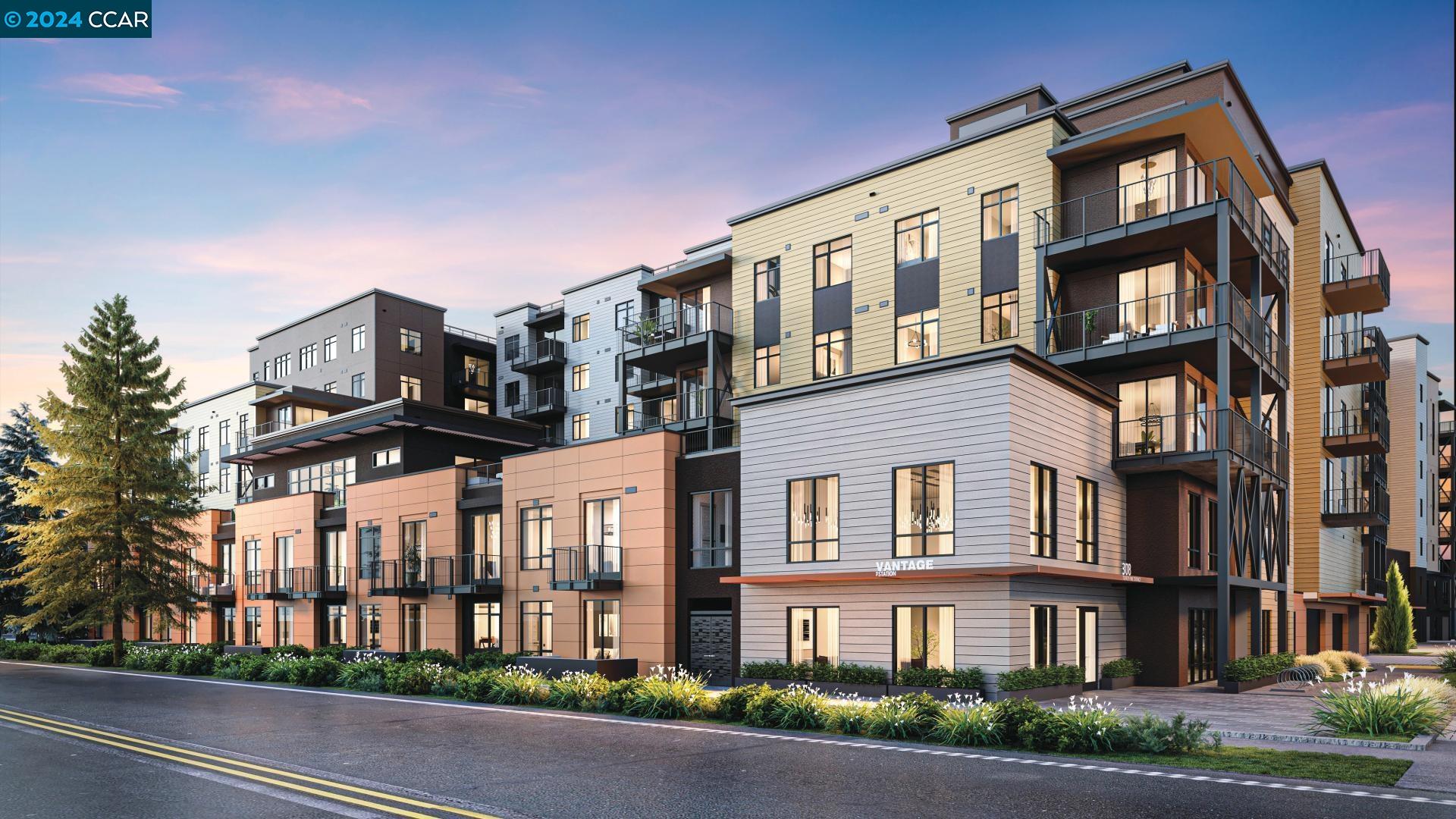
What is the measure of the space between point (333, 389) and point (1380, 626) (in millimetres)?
56354

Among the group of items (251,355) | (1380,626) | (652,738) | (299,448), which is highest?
(251,355)

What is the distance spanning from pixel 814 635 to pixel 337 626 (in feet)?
87.5

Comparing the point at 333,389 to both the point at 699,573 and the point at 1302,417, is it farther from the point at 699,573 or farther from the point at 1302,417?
the point at 1302,417

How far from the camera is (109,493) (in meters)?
43.7

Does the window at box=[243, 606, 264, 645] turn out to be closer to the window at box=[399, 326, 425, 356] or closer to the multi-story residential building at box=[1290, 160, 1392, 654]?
the window at box=[399, 326, 425, 356]

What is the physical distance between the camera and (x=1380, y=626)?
50750 millimetres

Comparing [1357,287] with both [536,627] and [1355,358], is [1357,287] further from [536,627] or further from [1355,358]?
[536,627]

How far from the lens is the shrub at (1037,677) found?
22.0 metres

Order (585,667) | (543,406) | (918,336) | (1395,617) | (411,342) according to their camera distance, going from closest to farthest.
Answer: (585,667) < (918,336) < (1395,617) < (543,406) < (411,342)

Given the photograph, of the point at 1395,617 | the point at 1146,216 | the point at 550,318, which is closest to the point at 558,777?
the point at 1146,216

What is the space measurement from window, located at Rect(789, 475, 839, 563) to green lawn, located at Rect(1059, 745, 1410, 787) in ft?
36.7

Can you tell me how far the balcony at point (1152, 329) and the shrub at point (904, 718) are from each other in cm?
1352

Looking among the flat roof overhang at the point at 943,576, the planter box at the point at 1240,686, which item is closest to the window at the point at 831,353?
the flat roof overhang at the point at 943,576

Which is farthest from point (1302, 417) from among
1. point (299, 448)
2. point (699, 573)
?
point (299, 448)
